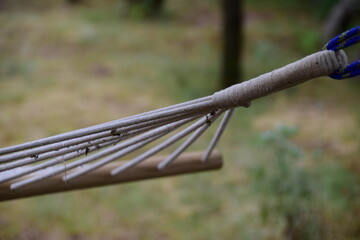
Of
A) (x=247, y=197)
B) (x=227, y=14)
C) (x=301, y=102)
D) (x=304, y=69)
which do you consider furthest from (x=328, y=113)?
(x=304, y=69)

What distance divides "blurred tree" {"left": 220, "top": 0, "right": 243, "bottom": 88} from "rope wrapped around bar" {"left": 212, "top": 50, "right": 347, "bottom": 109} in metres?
3.91

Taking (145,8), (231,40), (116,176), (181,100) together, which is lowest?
(116,176)

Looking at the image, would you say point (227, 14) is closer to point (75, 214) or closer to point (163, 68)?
point (163, 68)

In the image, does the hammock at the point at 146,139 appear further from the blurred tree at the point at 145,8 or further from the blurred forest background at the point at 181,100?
the blurred tree at the point at 145,8

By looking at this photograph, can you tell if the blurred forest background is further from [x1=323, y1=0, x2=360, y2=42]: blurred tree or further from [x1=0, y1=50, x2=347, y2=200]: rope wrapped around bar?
[x1=0, y1=50, x2=347, y2=200]: rope wrapped around bar

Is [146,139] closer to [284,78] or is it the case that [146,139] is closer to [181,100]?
[284,78]

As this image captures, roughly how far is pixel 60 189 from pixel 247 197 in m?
1.81

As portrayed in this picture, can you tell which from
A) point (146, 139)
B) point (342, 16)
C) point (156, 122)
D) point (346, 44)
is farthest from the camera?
point (342, 16)

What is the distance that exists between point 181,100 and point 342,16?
3138 millimetres

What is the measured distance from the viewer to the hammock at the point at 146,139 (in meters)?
0.69

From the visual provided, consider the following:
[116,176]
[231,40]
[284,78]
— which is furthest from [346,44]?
[231,40]

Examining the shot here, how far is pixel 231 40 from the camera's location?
15.1ft

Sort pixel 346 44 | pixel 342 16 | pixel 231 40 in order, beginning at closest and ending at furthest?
pixel 346 44 < pixel 231 40 < pixel 342 16

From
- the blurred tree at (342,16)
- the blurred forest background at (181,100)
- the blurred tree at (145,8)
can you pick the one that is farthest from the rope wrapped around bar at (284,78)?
the blurred tree at (145,8)
